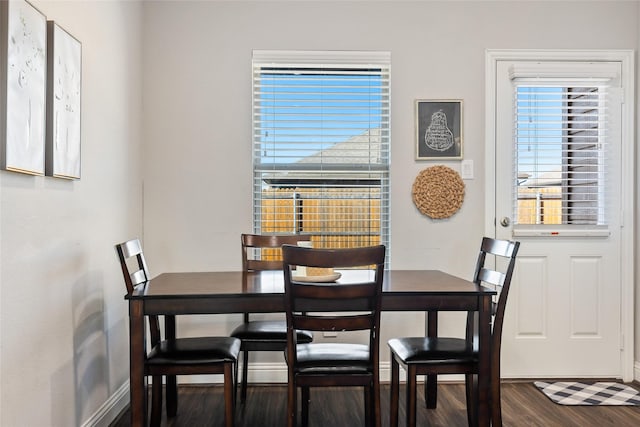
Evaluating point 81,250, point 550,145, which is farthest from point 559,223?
point 81,250

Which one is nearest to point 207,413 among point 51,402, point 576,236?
point 51,402

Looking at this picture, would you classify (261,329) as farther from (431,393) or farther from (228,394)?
(431,393)

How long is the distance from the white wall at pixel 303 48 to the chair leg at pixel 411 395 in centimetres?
107

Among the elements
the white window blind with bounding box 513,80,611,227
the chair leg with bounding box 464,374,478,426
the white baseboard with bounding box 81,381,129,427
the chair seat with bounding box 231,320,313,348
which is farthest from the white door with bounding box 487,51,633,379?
the white baseboard with bounding box 81,381,129,427

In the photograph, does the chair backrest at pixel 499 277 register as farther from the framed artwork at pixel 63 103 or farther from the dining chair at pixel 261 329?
the framed artwork at pixel 63 103

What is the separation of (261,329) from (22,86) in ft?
5.36

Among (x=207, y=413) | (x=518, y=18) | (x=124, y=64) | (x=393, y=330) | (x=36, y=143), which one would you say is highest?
(x=518, y=18)

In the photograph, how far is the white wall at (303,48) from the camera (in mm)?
3195

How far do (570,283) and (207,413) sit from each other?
2485 millimetres

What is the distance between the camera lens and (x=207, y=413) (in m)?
2.72

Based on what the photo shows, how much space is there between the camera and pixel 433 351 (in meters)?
2.23

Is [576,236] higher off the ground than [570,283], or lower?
higher

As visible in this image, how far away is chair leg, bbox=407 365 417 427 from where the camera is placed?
2.12m

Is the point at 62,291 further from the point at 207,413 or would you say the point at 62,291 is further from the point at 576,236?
the point at 576,236
